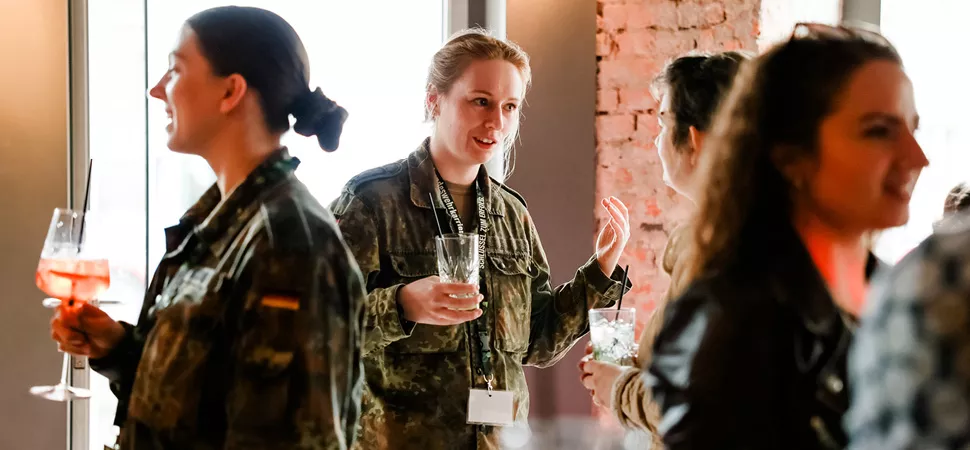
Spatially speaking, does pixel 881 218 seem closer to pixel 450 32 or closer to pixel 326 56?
pixel 450 32

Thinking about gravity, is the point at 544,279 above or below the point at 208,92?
below

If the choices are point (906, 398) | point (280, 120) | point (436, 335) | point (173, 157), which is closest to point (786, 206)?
point (906, 398)

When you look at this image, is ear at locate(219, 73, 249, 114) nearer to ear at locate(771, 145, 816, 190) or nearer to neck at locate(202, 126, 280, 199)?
neck at locate(202, 126, 280, 199)

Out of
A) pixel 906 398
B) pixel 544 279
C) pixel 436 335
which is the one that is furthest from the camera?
pixel 544 279

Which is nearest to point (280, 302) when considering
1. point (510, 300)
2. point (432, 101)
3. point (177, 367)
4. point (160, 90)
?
point (177, 367)

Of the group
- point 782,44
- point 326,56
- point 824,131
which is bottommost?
point 824,131

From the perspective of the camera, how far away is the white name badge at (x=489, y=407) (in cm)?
181

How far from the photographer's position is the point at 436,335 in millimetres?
1851

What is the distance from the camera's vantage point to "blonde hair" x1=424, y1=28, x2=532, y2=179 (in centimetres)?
198

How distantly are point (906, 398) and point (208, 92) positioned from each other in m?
1.04

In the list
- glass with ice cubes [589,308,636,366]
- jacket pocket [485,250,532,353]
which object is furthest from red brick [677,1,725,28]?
glass with ice cubes [589,308,636,366]

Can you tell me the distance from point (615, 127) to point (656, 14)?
1.17ft

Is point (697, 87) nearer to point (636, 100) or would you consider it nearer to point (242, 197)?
point (242, 197)

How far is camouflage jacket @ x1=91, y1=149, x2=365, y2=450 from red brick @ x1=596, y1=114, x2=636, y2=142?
4.93 ft
